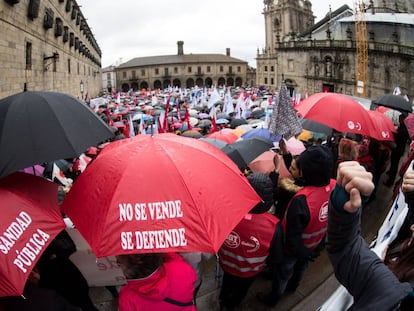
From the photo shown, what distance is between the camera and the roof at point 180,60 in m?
79.8

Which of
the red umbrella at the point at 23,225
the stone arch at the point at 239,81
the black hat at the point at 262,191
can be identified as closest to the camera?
the red umbrella at the point at 23,225

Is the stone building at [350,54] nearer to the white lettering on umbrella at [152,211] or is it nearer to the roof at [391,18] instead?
the roof at [391,18]

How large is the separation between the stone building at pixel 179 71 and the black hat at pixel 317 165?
7801 centimetres

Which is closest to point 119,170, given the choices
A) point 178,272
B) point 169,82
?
point 178,272

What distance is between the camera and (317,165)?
10.4 feet

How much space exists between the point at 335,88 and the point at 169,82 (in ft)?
155

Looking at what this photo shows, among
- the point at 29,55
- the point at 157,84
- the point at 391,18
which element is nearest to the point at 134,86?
the point at 157,84

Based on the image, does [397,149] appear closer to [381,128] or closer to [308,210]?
[381,128]

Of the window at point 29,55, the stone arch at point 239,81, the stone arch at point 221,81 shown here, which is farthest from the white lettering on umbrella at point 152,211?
the stone arch at point 239,81

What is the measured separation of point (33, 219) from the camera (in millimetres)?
2229

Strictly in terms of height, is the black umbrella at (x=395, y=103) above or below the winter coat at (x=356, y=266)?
above

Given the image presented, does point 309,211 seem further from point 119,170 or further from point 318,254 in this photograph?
point 119,170

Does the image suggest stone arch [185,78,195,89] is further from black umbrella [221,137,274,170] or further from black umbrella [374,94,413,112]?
black umbrella [221,137,274,170]

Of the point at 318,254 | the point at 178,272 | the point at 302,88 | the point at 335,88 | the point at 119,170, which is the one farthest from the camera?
the point at 302,88
